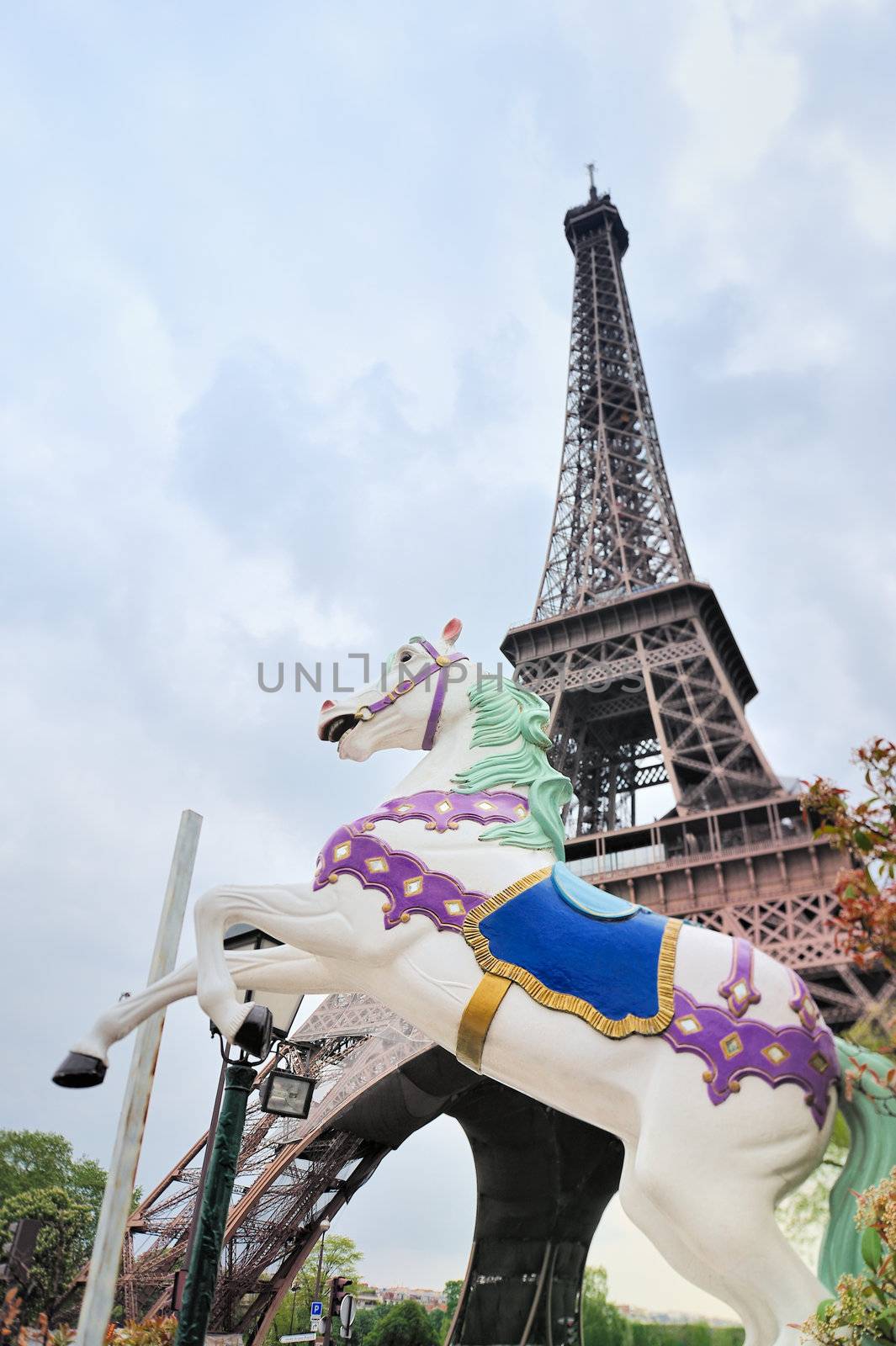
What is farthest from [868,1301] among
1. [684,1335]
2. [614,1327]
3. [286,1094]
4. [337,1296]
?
[337,1296]

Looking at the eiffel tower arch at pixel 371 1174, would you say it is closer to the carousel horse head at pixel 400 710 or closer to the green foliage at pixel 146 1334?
the green foliage at pixel 146 1334

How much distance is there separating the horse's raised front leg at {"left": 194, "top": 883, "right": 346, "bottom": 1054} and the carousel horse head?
42.3 inches

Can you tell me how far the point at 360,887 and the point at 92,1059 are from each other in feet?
4.61

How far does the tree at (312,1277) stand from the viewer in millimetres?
32719

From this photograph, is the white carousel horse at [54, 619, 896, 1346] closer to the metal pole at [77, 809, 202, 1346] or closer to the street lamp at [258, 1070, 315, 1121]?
the metal pole at [77, 809, 202, 1346]

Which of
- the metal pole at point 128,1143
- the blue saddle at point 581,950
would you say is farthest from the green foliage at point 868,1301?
the metal pole at point 128,1143

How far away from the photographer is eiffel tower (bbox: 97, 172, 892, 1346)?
898 cm

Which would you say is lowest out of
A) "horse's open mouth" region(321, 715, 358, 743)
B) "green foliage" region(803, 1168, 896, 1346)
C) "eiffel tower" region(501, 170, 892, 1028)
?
"green foliage" region(803, 1168, 896, 1346)

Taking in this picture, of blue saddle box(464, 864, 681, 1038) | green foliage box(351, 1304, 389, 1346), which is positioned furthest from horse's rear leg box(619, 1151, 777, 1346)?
green foliage box(351, 1304, 389, 1346)

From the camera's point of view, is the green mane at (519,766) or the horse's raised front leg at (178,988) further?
the green mane at (519,766)

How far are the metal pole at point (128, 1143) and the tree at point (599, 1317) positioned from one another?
5.48 m

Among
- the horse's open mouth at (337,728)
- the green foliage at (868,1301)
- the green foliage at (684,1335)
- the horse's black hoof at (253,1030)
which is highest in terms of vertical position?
the horse's open mouth at (337,728)

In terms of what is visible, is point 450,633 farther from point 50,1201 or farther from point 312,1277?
point 312,1277

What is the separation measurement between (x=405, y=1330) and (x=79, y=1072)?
2729 centimetres
